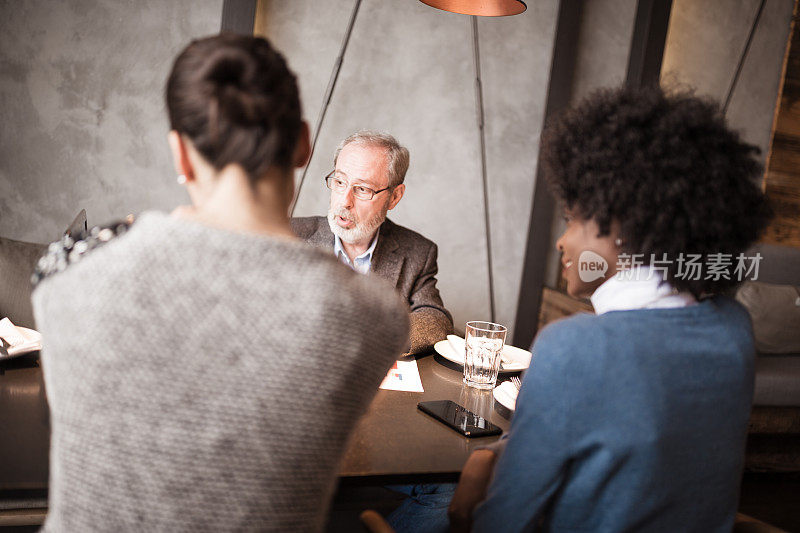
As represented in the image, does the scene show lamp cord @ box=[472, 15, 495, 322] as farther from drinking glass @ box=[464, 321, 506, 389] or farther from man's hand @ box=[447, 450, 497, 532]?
man's hand @ box=[447, 450, 497, 532]

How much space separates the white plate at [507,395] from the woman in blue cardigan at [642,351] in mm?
358

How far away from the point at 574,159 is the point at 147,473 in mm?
805

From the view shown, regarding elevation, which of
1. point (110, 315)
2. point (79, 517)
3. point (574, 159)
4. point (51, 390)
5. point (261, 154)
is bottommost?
point (79, 517)

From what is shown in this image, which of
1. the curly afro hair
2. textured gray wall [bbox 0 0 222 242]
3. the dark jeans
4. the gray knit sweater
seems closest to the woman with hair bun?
the gray knit sweater

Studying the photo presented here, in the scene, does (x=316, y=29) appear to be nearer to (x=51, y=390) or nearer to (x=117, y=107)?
(x=117, y=107)

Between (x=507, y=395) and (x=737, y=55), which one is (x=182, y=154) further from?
(x=737, y=55)

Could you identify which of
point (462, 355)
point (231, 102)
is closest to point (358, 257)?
point (462, 355)

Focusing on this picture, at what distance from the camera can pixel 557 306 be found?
3562 millimetres

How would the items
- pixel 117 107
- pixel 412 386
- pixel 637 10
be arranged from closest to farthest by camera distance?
pixel 412 386 < pixel 117 107 < pixel 637 10

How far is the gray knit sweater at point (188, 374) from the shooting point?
69 cm

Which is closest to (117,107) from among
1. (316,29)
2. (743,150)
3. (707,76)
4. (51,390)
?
(316,29)

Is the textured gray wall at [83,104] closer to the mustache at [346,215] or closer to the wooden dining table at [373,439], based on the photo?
the mustache at [346,215]

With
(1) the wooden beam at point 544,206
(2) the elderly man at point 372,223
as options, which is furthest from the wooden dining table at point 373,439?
(1) the wooden beam at point 544,206

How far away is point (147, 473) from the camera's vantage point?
27.2 inches
